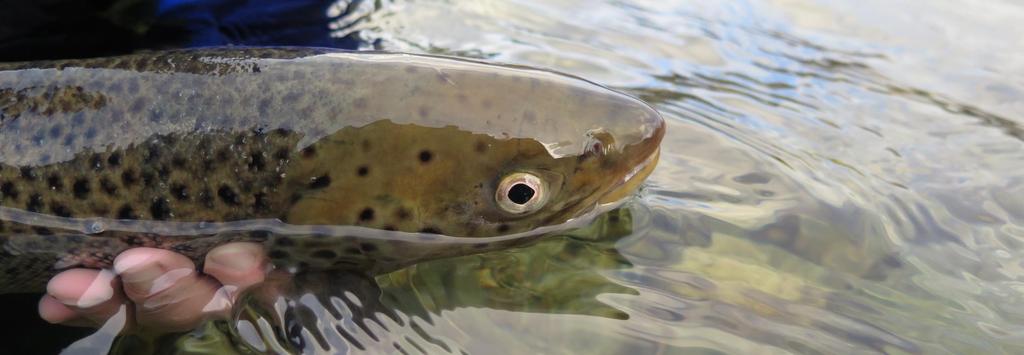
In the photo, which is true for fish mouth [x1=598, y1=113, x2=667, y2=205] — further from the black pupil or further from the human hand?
the human hand

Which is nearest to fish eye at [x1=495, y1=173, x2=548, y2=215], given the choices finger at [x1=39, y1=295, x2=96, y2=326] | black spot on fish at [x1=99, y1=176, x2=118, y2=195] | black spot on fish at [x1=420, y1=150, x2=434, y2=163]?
black spot on fish at [x1=420, y1=150, x2=434, y2=163]

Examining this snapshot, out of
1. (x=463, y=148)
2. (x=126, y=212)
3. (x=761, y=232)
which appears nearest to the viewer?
(x=463, y=148)

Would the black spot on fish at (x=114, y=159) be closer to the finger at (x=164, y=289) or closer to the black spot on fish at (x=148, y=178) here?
the black spot on fish at (x=148, y=178)

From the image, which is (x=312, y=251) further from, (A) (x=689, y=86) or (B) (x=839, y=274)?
(A) (x=689, y=86)

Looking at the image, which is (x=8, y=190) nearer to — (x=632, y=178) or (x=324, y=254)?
(x=324, y=254)

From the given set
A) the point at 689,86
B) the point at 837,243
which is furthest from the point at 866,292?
the point at 689,86

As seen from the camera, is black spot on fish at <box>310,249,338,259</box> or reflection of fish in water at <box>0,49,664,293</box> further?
black spot on fish at <box>310,249,338,259</box>

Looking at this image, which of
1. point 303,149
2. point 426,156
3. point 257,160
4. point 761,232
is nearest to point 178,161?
point 257,160
